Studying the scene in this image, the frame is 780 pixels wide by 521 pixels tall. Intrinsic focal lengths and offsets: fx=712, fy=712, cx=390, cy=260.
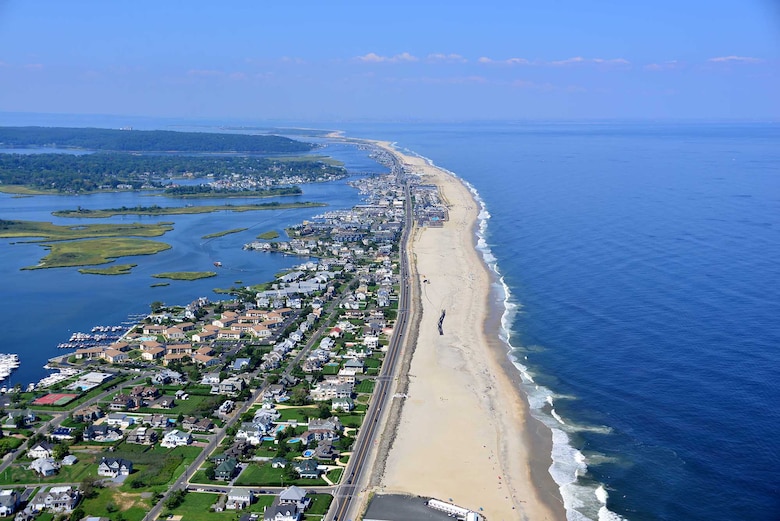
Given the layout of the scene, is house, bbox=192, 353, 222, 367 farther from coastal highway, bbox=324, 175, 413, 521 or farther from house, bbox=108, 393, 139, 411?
coastal highway, bbox=324, 175, 413, 521

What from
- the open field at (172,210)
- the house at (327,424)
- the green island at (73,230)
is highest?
the open field at (172,210)

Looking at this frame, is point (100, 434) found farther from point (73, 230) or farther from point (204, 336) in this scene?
point (73, 230)

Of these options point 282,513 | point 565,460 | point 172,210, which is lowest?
point 565,460

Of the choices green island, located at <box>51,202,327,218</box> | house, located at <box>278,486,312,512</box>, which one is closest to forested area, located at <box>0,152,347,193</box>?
green island, located at <box>51,202,327,218</box>

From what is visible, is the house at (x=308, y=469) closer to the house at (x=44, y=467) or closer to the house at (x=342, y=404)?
the house at (x=342, y=404)

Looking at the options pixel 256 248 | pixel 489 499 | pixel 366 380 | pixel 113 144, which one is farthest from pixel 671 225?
pixel 113 144

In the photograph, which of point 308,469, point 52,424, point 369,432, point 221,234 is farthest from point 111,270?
point 308,469

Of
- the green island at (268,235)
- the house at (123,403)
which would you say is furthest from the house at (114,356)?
the green island at (268,235)

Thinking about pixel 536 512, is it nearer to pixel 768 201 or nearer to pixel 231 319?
pixel 231 319
